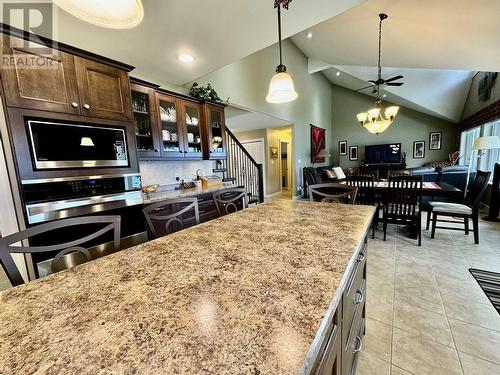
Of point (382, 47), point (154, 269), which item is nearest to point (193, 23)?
point (154, 269)

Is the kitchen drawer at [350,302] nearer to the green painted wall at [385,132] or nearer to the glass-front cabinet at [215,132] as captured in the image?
the glass-front cabinet at [215,132]

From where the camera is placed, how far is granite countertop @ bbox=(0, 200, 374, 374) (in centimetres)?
39

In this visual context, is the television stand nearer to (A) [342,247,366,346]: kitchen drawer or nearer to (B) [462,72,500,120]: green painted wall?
(B) [462,72,500,120]: green painted wall

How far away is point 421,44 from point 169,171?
4490 mm

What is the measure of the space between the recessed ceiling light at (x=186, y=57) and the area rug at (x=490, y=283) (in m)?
3.68

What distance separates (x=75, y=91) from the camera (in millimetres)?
1701

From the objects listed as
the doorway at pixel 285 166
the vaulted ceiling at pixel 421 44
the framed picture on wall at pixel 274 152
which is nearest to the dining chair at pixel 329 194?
the vaulted ceiling at pixel 421 44

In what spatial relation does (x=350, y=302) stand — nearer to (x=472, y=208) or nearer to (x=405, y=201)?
(x=405, y=201)

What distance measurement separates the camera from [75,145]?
173cm

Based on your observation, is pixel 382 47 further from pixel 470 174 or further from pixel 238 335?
pixel 238 335

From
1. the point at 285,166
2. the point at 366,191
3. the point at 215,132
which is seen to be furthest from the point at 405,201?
the point at 285,166

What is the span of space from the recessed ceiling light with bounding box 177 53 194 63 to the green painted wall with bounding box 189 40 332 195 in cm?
91

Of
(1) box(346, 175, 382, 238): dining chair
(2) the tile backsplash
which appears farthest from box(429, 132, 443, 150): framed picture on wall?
(2) the tile backsplash

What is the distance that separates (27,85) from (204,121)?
1.87m
